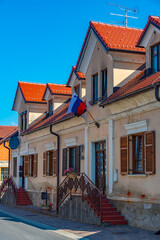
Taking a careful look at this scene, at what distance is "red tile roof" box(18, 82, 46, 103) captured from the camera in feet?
99.7

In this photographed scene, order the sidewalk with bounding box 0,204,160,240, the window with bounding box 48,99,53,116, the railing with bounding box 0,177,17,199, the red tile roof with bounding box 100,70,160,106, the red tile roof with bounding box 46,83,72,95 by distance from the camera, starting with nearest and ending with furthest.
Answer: the sidewalk with bounding box 0,204,160,240 → the red tile roof with bounding box 100,70,160,106 → the red tile roof with bounding box 46,83,72,95 → the window with bounding box 48,99,53,116 → the railing with bounding box 0,177,17,199

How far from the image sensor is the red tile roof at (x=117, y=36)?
17.9 metres

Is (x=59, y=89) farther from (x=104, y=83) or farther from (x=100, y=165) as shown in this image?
(x=100, y=165)

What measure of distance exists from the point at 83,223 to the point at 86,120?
5163 millimetres

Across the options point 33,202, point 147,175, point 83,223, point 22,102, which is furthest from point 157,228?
point 22,102

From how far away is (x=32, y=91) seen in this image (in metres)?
31.5

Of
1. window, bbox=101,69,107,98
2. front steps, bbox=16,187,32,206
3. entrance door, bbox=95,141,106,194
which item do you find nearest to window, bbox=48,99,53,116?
front steps, bbox=16,187,32,206

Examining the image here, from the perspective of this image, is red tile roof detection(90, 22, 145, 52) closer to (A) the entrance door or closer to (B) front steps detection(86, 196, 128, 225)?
(A) the entrance door

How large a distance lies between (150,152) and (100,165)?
15.9 ft

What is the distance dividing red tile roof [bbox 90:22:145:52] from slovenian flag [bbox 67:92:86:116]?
2.80 metres

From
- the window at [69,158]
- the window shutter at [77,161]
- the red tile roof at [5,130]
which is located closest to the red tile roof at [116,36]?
the window shutter at [77,161]

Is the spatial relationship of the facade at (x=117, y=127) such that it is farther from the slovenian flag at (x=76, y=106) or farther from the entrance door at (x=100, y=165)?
the slovenian flag at (x=76, y=106)

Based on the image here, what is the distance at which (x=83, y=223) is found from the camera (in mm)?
16797

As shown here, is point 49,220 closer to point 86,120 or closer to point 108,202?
point 108,202
